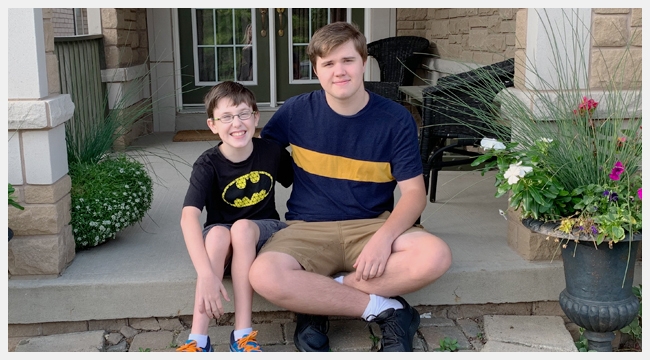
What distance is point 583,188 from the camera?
2344 millimetres

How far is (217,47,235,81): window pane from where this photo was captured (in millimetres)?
6879

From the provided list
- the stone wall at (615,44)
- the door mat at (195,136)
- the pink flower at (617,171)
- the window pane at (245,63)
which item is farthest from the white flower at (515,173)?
the window pane at (245,63)

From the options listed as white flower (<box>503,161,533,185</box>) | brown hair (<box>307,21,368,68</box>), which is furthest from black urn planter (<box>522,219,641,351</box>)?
brown hair (<box>307,21,368,68</box>)

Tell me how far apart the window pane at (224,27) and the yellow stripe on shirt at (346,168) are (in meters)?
4.45

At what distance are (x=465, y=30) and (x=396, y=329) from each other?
398 cm

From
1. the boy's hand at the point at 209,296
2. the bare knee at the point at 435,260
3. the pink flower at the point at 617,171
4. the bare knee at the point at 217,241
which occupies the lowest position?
the boy's hand at the point at 209,296

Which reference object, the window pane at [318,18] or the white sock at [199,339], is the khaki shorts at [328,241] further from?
the window pane at [318,18]

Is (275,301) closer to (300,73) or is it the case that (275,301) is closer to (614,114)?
(614,114)

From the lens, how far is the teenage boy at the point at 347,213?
7.97ft

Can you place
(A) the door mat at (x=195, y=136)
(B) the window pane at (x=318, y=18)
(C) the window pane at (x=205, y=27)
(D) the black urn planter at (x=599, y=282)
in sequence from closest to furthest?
(D) the black urn planter at (x=599, y=282) < (A) the door mat at (x=195, y=136) < (C) the window pane at (x=205, y=27) < (B) the window pane at (x=318, y=18)

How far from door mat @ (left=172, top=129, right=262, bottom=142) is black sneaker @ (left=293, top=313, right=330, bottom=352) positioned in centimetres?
359

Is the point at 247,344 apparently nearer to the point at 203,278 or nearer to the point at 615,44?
the point at 203,278

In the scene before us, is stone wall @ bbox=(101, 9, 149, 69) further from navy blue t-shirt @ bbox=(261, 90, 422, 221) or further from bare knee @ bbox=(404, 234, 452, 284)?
bare knee @ bbox=(404, 234, 452, 284)
